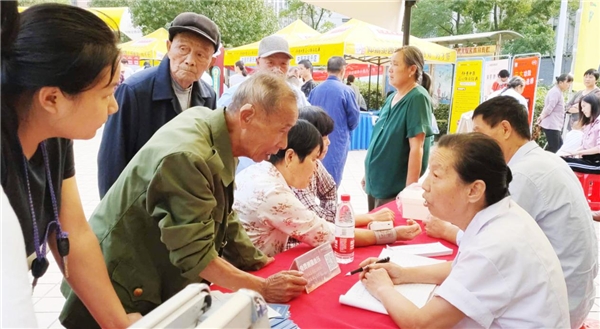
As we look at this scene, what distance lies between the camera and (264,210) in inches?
65.6

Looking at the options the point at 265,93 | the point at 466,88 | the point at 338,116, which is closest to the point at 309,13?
the point at 466,88

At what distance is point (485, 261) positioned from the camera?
43.4 inches

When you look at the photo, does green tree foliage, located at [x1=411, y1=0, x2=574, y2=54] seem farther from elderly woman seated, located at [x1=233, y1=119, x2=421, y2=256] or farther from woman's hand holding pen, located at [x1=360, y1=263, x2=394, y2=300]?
woman's hand holding pen, located at [x1=360, y1=263, x2=394, y2=300]

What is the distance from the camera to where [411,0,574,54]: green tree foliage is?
1504cm

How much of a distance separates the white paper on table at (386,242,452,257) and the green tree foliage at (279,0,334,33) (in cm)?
2074

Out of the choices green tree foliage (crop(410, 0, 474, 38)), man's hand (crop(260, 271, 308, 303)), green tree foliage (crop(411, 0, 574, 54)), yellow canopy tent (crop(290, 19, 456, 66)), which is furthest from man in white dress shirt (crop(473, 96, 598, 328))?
green tree foliage (crop(410, 0, 474, 38))

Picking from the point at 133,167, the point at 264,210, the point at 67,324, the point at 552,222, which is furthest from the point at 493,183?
the point at 67,324

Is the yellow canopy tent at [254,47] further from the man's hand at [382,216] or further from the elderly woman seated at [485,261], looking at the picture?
the elderly woman seated at [485,261]

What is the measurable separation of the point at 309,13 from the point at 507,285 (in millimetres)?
22535

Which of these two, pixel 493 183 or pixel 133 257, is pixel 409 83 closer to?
pixel 493 183

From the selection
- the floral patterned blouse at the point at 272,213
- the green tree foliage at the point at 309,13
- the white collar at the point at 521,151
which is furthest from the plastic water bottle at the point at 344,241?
the green tree foliage at the point at 309,13

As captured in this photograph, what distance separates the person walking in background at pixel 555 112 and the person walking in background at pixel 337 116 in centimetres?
419

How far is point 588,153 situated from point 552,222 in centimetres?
427

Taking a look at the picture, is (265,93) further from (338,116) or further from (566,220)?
(338,116)
